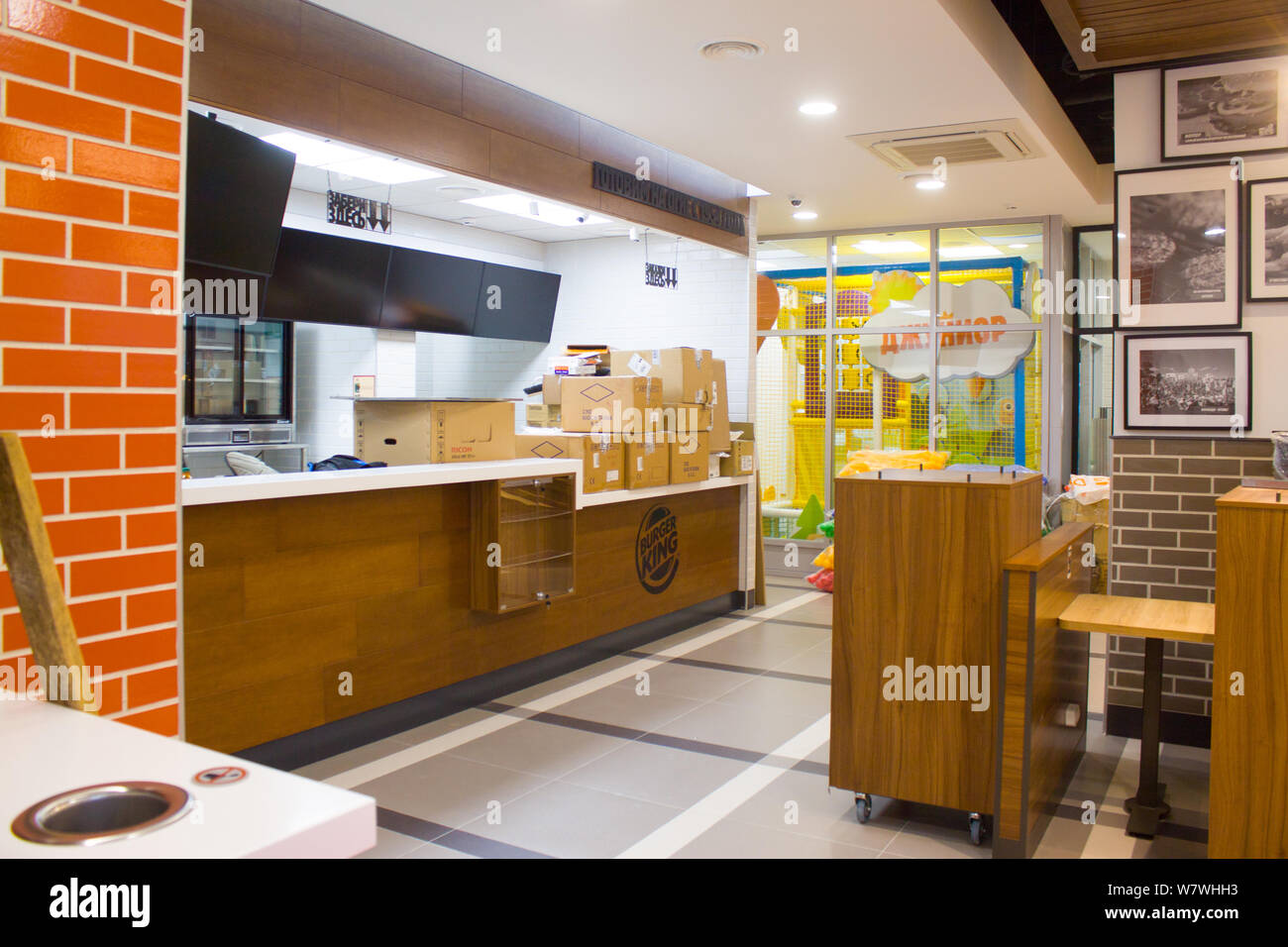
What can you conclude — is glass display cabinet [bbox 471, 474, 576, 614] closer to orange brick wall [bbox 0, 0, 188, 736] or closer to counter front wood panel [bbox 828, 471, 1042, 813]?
counter front wood panel [bbox 828, 471, 1042, 813]

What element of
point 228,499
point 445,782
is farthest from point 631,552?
point 228,499

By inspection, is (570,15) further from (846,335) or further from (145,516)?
(846,335)

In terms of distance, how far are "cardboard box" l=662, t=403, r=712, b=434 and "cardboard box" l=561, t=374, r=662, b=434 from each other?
0.28 m

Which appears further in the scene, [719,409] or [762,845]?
[719,409]

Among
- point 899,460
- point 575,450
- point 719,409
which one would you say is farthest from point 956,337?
point 575,450

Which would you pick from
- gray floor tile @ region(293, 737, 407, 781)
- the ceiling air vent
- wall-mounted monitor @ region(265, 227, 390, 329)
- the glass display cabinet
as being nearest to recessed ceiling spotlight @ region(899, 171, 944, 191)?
the ceiling air vent

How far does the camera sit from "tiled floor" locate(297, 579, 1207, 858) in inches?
121

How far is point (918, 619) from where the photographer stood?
3.13 metres

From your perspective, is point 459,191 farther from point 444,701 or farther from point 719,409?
point 444,701

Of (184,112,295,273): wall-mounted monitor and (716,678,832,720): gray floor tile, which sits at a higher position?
(184,112,295,273): wall-mounted monitor

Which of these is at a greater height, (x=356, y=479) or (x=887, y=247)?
(x=887, y=247)

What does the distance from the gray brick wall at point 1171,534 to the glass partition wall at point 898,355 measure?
152 inches

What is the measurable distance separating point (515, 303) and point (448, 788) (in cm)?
546

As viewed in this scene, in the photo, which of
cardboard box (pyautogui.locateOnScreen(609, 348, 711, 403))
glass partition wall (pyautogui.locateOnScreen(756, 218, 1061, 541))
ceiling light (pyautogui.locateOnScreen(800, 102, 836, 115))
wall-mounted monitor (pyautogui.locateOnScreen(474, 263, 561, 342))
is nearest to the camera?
ceiling light (pyautogui.locateOnScreen(800, 102, 836, 115))
